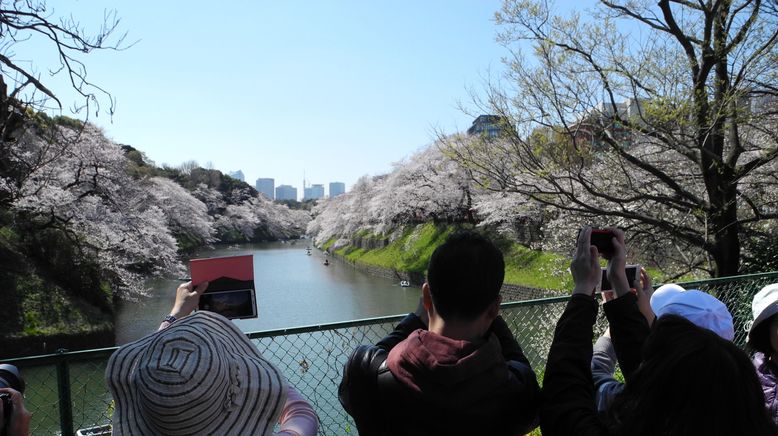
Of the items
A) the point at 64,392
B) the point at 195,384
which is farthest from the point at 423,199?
the point at 195,384

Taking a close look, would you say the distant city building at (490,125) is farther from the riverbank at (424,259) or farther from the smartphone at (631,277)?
the smartphone at (631,277)

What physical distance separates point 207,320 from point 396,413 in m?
0.54

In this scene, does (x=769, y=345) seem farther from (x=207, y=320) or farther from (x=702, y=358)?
(x=207, y=320)

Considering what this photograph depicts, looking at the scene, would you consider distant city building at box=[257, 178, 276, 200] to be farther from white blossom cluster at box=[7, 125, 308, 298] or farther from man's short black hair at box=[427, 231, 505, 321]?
man's short black hair at box=[427, 231, 505, 321]

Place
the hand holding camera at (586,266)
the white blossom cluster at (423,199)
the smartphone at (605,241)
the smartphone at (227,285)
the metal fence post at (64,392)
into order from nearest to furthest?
the hand holding camera at (586,266), the smartphone at (605,241), the smartphone at (227,285), the metal fence post at (64,392), the white blossom cluster at (423,199)

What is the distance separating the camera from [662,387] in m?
1.09

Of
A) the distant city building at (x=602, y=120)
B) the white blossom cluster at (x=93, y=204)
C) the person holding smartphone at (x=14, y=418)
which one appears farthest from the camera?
the white blossom cluster at (x=93, y=204)

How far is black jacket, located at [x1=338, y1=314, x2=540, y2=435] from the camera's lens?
1307mm

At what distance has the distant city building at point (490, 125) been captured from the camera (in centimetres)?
746

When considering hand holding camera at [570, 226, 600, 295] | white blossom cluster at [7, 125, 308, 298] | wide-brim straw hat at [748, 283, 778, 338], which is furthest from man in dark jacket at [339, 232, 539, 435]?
white blossom cluster at [7, 125, 308, 298]

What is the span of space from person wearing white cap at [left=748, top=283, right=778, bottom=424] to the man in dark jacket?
1.02 meters

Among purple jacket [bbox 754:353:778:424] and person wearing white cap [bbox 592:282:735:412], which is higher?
person wearing white cap [bbox 592:282:735:412]

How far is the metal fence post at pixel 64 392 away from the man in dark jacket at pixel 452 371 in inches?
61.5

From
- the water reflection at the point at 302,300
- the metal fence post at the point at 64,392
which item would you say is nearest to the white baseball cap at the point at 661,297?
the metal fence post at the point at 64,392
